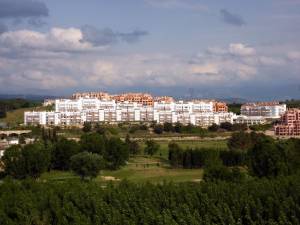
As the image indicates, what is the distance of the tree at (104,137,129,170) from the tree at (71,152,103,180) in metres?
4.74

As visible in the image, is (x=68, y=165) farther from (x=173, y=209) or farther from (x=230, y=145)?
(x=173, y=209)

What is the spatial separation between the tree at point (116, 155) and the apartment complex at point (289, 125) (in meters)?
26.0

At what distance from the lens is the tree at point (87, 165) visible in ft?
105

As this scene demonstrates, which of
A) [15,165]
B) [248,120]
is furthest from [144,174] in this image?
[248,120]

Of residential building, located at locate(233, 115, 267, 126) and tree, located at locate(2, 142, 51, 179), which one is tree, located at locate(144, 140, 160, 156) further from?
residential building, located at locate(233, 115, 267, 126)

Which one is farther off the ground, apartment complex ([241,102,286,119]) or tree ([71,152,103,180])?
apartment complex ([241,102,286,119])

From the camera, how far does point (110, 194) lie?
1967 cm

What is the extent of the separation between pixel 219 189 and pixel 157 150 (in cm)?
2425

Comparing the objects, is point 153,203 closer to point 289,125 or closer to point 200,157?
point 200,157

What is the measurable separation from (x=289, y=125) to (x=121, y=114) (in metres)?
21.4

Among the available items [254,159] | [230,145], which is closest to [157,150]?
[230,145]

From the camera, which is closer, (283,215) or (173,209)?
(283,215)

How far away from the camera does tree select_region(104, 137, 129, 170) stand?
123ft

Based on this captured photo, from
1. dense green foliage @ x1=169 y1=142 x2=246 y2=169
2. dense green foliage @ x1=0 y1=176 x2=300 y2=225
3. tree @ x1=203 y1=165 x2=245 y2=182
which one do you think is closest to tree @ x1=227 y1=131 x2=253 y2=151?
dense green foliage @ x1=169 y1=142 x2=246 y2=169
